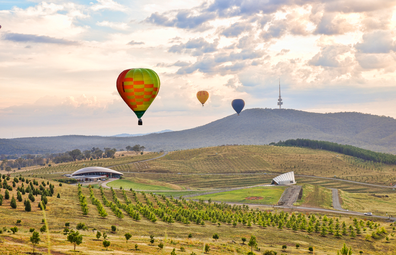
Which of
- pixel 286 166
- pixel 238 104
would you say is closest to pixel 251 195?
pixel 238 104

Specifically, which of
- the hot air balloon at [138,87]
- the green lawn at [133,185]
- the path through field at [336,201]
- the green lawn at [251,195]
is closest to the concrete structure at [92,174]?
the green lawn at [133,185]

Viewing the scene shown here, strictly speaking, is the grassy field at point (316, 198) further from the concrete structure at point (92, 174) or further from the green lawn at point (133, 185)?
the concrete structure at point (92, 174)

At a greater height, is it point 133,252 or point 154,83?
point 154,83

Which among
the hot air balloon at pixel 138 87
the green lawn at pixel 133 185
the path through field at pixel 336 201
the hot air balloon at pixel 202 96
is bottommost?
the path through field at pixel 336 201

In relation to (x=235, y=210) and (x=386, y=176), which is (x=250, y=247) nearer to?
(x=235, y=210)

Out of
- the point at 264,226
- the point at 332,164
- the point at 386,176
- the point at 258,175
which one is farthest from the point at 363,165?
the point at 264,226

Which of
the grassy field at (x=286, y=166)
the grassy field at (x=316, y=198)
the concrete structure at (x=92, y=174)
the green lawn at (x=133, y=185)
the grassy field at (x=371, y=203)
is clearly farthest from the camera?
the grassy field at (x=286, y=166)

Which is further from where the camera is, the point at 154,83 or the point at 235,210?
the point at 235,210
